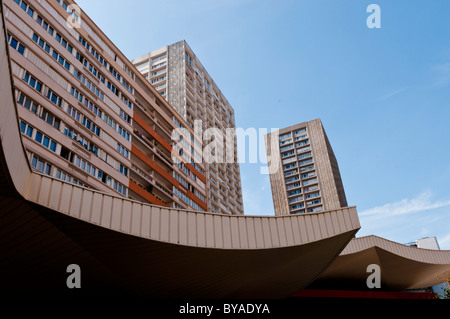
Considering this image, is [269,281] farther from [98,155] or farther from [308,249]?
[98,155]

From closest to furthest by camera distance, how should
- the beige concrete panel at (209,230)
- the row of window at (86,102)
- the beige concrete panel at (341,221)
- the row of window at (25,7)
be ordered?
1. the beige concrete panel at (209,230)
2. the beige concrete panel at (341,221)
3. the row of window at (25,7)
4. the row of window at (86,102)

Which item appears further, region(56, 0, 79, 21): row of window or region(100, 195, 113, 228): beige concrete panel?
region(56, 0, 79, 21): row of window

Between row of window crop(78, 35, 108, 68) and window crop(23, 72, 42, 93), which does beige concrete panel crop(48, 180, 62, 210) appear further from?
row of window crop(78, 35, 108, 68)

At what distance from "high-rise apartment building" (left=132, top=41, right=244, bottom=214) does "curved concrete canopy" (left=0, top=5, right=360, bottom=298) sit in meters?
51.8

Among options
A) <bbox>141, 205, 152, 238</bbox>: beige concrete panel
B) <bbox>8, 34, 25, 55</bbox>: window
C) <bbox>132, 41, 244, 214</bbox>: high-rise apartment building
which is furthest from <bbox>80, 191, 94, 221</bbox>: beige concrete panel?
<bbox>132, 41, 244, 214</bbox>: high-rise apartment building

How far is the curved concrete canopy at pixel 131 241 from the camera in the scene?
9.06 m

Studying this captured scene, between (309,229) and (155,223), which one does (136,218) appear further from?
(309,229)

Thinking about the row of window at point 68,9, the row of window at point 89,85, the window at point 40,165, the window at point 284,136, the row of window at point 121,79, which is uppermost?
the window at point 284,136

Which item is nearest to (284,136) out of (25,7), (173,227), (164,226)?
(25,7)

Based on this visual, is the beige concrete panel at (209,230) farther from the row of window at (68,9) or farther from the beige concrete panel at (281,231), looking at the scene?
the row of window at (68,9)

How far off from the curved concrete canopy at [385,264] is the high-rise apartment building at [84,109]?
21.7 m

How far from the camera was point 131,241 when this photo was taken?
10.3 metres

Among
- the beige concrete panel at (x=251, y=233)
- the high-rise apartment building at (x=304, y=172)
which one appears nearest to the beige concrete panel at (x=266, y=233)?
the beige concrete panel at (x=251, y=233)

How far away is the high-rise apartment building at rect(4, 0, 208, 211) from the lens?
2981cm
